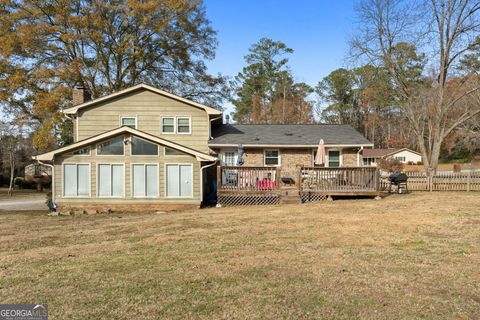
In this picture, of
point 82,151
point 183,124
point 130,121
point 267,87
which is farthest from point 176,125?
point 267,87

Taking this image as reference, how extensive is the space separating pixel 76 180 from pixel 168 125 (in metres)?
5.76

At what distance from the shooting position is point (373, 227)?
29.9 ft

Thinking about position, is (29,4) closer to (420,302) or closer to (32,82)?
(32,82)

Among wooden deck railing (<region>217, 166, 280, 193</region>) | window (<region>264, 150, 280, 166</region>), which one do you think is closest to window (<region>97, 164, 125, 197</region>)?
wooden deck railing (<region>217, 166, 280, 193</region>)

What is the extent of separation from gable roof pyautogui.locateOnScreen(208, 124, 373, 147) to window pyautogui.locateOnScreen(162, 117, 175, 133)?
85.4 inches

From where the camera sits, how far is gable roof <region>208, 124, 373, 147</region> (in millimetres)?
18859

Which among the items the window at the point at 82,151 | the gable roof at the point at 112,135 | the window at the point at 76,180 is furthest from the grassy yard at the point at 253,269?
the window at the point at 82,151

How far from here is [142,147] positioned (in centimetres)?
1476

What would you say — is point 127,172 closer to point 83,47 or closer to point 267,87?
point 83,47

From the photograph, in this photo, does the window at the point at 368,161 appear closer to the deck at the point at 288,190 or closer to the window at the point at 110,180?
the deck at the point at 288,190

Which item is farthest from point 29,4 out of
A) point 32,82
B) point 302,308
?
point 302,308

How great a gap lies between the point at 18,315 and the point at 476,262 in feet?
21.8

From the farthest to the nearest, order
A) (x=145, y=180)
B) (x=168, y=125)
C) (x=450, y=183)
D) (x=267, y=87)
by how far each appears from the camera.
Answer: (x=267, y=87), (x=450, y=183), (x=168, y=125), (x=145, y=180)

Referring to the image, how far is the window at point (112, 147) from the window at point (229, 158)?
19.8ft
